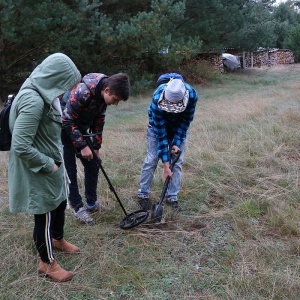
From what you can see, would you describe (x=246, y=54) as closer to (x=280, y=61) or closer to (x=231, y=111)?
(x=280, y=61)

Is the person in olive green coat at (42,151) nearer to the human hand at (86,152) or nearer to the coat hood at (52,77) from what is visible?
the coat hood at (52,77)

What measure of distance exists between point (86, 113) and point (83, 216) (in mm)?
850

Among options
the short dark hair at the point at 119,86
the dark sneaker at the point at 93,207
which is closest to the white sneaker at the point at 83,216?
the dark sneaker at the point at 93,207

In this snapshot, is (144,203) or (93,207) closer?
(93,207)

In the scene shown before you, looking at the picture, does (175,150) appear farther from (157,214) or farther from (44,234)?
(44,234)

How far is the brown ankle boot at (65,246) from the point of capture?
99.6 inches

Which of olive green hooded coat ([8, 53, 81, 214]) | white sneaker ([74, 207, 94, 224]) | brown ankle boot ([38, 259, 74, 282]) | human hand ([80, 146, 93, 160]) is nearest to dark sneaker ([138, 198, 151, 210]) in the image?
white sneaker ([74, 207, 94, 224])

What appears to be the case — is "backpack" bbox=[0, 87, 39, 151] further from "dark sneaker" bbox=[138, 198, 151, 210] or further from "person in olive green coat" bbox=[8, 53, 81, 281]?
"dark sneaker" bbox=[138, 198, 151, 210]

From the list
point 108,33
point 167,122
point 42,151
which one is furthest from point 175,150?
point 108,33

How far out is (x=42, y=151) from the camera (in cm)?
205

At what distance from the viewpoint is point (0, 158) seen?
473cm

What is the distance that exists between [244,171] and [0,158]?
121 inches

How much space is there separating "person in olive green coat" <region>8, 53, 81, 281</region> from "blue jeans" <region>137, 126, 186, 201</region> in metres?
1.14

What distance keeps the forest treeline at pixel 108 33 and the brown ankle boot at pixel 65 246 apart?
7.24 m
